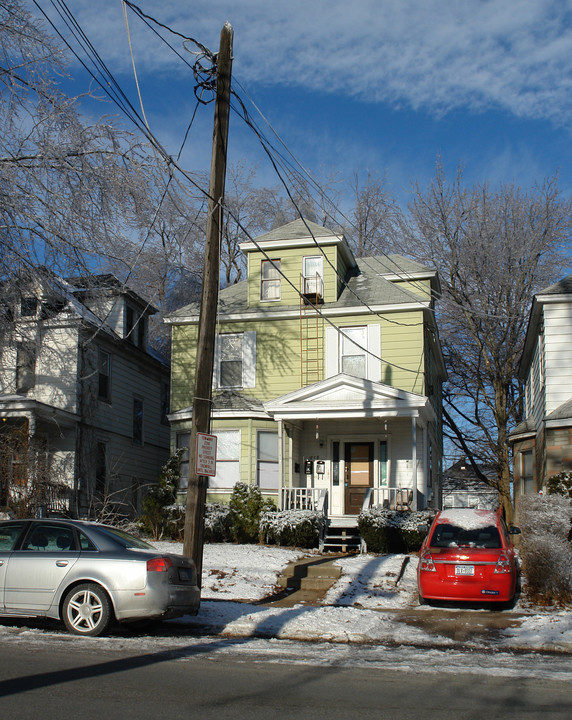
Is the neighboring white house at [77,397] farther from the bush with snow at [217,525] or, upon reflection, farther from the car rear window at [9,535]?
the car rear window at [9,535]

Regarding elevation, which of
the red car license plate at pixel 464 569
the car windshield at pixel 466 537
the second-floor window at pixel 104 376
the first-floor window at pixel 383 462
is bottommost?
the red car license plate at pixel 464 569

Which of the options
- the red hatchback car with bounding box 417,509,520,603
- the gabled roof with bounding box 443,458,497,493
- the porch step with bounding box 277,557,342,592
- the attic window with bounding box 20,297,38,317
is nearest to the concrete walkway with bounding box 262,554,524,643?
the porch step with bounding box 277,557,342,592

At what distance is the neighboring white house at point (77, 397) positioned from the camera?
53.6 ft

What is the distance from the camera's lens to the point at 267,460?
2128 cm

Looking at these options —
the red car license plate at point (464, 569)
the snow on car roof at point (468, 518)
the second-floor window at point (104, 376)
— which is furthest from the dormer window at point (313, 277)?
the red car license plate at point (464, 569)

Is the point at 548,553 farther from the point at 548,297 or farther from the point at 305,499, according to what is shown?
the point at 305,499

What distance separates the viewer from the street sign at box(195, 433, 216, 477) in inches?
401

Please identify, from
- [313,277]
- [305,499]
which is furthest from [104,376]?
[305,499]

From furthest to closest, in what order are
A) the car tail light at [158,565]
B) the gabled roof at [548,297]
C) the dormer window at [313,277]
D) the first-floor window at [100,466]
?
the first-floor window at [100,466]
the dormer window at [313,277]
the gabled roof at [548,297]
the car tail light at [158,565]

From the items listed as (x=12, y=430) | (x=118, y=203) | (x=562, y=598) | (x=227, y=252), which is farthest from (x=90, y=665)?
(x=227, y=252)

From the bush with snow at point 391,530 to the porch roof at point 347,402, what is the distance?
9.40 ft

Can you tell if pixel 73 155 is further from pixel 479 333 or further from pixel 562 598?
pixel 479 333

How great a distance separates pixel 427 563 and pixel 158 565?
16.7ft

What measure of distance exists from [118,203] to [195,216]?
1409 millimetres
